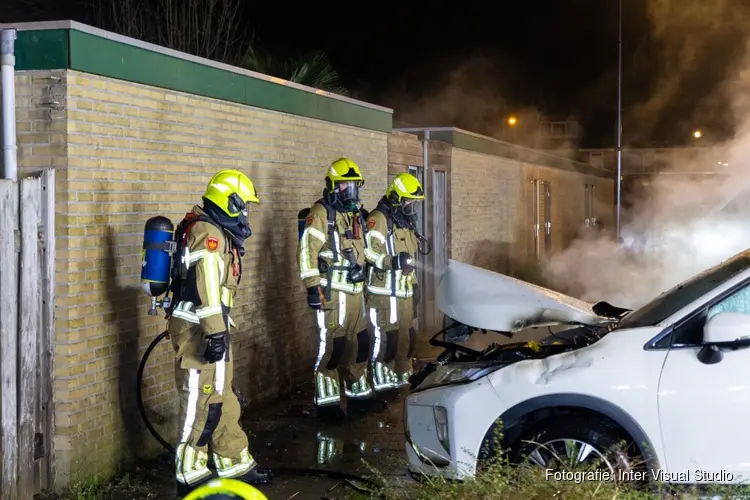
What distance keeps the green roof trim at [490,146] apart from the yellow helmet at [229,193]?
8.04m

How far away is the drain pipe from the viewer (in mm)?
5312

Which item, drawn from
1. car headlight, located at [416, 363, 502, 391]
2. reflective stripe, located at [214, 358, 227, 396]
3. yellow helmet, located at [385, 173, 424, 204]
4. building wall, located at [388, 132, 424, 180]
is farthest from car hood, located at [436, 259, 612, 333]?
building wall, located at [388, 132, 424, 180]

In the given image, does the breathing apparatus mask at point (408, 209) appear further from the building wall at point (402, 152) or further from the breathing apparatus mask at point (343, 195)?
the building wall at point (402, 152)

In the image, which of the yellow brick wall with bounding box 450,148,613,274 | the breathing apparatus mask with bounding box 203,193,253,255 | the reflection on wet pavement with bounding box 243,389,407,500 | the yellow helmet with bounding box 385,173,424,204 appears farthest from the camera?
the yellow brick wall with bounding box 450,148,613,274

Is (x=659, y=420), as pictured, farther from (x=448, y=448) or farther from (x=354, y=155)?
(x=354, y=155)

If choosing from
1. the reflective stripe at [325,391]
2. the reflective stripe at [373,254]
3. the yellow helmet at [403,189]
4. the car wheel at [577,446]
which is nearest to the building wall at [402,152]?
the yellow helmet at [403,189]

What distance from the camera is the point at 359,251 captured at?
7641 mm

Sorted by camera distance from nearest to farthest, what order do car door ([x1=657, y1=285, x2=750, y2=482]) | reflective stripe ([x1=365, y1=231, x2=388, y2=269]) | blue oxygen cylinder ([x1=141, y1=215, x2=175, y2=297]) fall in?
car door ([x1=657, y1=285, x2=750, y2=482]) < blue oxygen cylinder ([x1=141, y1=215, x2=175, y2=297]) < reflective stripe ([x1=365, y1=231, x2=388, y2=269])

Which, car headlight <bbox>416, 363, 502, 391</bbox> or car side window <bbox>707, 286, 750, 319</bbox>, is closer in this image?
car side window <bbox>707, 286, 750, 319</bbox>

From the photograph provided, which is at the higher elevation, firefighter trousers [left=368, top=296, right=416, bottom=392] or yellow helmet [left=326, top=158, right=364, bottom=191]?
yellow helmet [left=326, top=158, right=364, bottom=191]

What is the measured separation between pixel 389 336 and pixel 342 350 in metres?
0.83

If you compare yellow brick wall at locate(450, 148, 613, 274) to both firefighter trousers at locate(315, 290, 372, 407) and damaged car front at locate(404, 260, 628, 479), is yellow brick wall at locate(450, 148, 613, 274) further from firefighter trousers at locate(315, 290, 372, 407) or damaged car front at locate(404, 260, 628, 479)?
damaged car front at locate(404, 260, 628, 479)

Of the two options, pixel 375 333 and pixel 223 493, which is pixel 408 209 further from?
pixel 223 493

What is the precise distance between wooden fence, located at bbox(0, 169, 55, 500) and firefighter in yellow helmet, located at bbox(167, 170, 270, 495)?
0.82 metres
